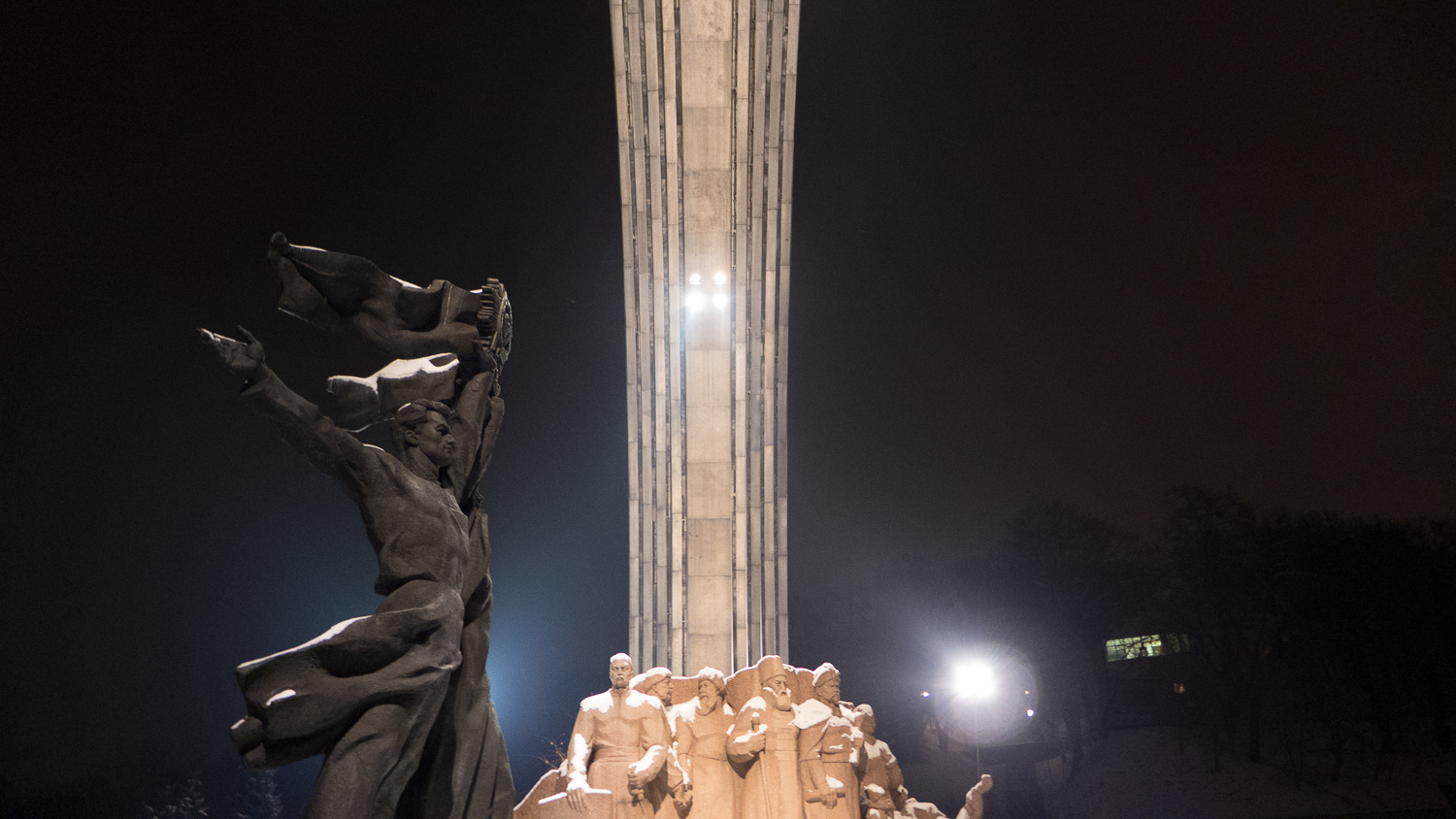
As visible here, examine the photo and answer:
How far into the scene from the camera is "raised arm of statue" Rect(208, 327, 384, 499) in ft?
10.1

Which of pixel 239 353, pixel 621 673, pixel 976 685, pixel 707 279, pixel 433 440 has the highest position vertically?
pixel 707 279

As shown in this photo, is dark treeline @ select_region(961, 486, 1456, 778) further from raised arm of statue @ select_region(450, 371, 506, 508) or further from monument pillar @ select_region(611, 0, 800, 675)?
raised arm of statue @ select_region(450, 371, 506, 508)

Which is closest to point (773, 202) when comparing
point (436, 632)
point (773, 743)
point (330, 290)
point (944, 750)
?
point (773, 743)

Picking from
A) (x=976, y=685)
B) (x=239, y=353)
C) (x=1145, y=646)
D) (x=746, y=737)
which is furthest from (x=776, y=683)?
(x=1145, y=646)

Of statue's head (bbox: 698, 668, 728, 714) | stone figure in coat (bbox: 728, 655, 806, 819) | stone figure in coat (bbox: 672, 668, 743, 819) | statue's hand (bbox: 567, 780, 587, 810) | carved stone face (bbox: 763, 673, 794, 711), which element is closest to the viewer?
statue's hand (bbox: 567, 780, 587, 810)

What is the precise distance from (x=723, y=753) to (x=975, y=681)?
1427cm

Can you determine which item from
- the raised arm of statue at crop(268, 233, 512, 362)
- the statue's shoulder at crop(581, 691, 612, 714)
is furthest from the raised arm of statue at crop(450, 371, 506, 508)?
the statue's shoulder at crop(581, 691, 612, 714)

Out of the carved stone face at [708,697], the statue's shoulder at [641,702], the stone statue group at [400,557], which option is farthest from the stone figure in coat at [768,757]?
the stone statue group at [400,557]

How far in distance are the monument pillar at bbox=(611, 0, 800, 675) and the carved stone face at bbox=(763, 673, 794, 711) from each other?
3790mm

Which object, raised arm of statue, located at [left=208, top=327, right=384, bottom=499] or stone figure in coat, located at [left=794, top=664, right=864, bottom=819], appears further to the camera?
stone figure in coat, located at [left=794, top=664, right=864, bottom=819]

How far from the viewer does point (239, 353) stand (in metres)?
3.05

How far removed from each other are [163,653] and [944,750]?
654 inches

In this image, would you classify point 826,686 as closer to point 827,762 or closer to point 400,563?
point 827,762

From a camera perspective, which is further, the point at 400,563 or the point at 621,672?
the point at 621,672
